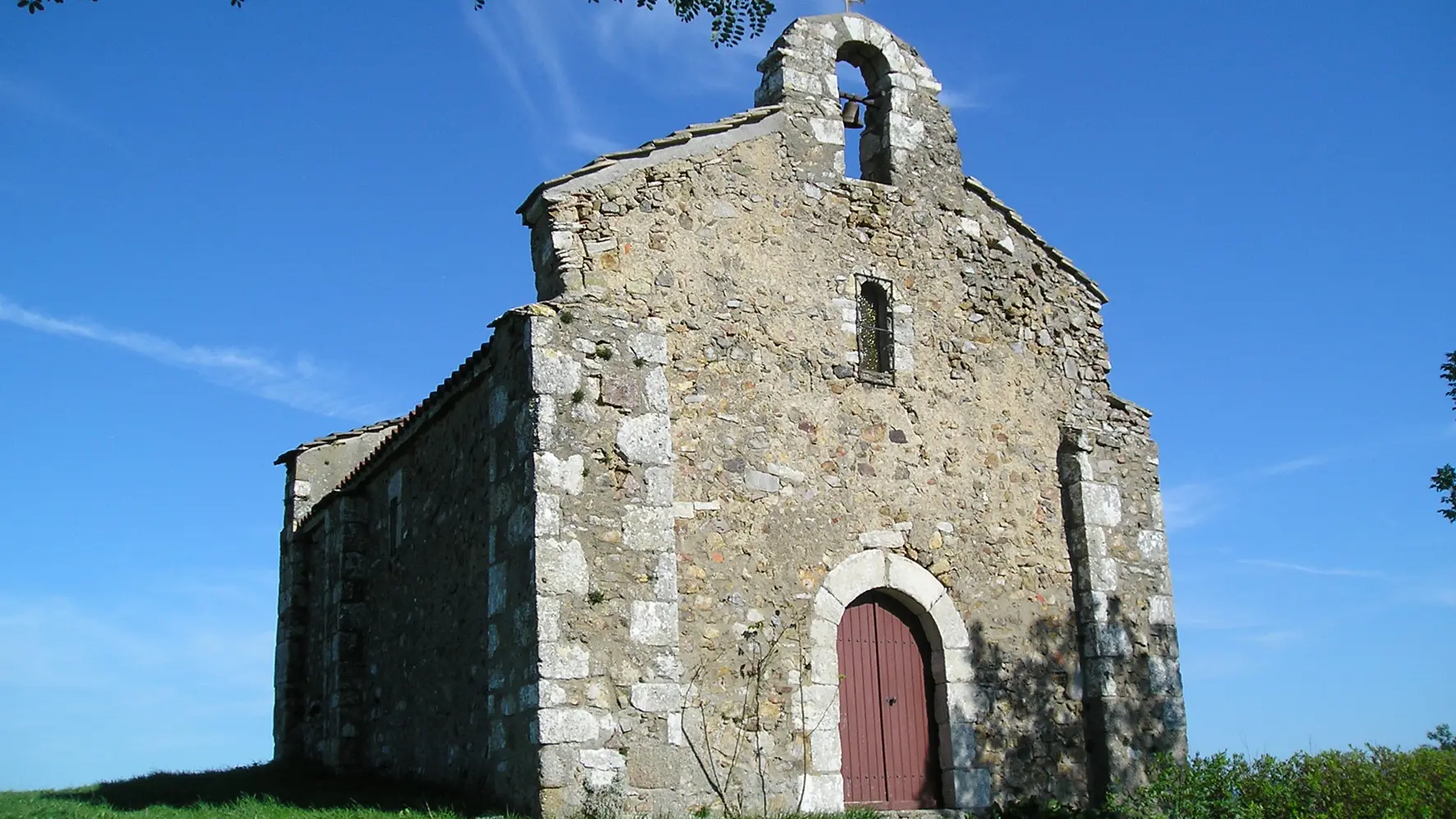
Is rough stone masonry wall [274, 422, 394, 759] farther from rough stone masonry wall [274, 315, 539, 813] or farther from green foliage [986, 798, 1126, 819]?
green foliage [986, 798, 1126, 819]

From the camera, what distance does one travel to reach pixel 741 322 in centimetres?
1145

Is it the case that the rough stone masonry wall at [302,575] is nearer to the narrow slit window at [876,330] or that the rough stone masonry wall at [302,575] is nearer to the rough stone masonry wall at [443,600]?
the rough stone masonry wall at [443,600]

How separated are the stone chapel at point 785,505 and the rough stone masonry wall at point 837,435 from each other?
→ 1.1 inches

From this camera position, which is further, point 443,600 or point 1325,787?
point 443,600

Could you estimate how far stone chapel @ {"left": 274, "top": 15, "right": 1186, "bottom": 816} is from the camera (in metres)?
10.2

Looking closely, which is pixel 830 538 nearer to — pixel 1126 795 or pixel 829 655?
pixel 829 655

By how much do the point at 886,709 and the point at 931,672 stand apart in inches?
23.6

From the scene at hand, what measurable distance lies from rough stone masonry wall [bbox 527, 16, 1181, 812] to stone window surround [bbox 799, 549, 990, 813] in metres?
0.03

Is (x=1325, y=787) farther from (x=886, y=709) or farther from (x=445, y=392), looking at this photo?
(x=445, y=392)

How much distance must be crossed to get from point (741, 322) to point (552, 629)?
3246mm

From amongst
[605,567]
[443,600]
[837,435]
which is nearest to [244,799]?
[443,600]

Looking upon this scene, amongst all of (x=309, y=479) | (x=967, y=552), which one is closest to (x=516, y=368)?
(x=967, y=552)

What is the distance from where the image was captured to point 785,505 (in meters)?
11.2

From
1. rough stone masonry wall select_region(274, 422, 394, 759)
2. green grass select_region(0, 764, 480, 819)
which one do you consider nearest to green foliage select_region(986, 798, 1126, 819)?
green grass select_region(0, 764, 480, 819)
